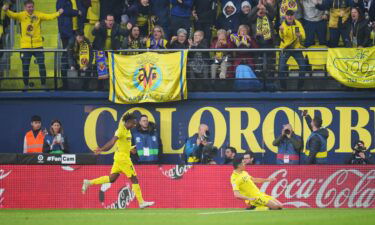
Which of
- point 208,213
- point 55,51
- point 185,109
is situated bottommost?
point 208,213

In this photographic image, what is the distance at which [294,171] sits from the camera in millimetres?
19594

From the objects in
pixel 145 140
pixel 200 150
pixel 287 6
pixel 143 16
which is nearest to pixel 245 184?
pixel 200 150

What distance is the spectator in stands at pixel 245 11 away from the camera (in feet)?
72.7

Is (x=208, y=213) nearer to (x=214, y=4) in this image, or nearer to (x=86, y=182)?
(x=86, y=182)

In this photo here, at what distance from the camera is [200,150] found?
20.8m

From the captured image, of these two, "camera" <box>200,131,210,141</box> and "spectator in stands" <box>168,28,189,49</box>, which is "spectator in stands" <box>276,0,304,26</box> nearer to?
"spectator in stands" <box>168,28,189,49</box>

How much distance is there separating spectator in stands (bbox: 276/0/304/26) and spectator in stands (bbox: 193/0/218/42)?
5.02 ft

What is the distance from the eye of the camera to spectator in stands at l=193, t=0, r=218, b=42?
22281mm

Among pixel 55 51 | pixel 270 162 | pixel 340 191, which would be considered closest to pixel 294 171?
pixel 340 191

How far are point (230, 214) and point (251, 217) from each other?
101cm

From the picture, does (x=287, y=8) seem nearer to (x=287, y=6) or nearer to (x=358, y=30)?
(x=287, y=6)

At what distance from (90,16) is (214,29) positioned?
124 inches

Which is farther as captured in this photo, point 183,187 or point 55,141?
point 55,141

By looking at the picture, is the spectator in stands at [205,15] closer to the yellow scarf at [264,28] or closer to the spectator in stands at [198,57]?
the spectator in stands at [198,57]
